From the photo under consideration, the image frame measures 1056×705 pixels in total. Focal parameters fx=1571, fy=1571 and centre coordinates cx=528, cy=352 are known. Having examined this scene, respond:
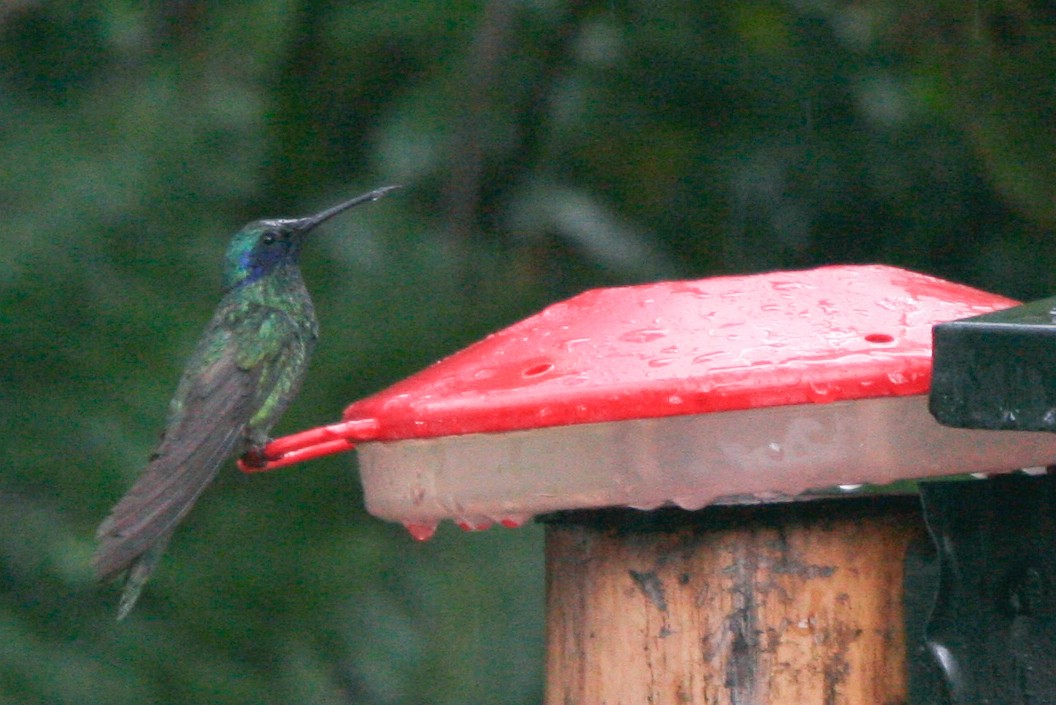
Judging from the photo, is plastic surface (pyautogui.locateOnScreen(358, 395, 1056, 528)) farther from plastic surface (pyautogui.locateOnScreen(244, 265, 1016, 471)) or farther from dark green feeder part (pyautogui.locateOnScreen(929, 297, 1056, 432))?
dark green feeder part (pyautogui.locateOnScreen(929, 297, 1056, 432))

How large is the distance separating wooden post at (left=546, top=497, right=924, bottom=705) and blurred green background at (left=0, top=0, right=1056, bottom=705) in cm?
153

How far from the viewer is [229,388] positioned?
2850mm

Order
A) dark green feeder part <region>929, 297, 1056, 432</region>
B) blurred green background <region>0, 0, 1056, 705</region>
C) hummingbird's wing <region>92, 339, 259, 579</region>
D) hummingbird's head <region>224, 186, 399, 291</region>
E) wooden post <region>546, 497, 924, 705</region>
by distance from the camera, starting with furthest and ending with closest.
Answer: hummingbird's head <region>224, 186, 399, 291</region> → blurred green background <region>0, 0, 1056, 705</region> → hummingbird's wing <region>92, 339, 259, 579</region> → wooden post <region>546, 497, 924, 705</region> → dark green feeder part <region>929, 297, 1056, 432</region>

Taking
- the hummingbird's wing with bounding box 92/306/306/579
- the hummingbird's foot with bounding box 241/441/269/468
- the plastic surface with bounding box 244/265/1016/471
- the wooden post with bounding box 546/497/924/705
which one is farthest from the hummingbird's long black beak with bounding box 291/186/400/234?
the wooden post with bounding box 546/497/924/705

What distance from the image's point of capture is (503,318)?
3.08 meters

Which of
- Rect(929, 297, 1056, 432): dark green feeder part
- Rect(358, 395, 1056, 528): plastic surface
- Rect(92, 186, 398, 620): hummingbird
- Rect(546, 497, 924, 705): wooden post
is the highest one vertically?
Rect(929, 297, 1056, 432): dark green feeder part

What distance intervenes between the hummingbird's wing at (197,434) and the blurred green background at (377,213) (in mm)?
117

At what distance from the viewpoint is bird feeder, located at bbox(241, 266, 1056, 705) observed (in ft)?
4.00

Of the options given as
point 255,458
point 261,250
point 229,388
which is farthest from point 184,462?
point 261,250

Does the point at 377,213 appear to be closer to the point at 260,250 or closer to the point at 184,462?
the point at 260,250

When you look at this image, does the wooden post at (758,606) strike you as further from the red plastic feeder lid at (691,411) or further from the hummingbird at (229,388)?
the hummingbird at (229,388)

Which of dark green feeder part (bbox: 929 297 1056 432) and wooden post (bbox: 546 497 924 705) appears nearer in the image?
dark green feeder part (bbox: 929 297 1056 432)

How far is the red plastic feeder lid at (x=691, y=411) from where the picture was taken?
1.21m

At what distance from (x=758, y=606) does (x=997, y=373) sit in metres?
0.45
